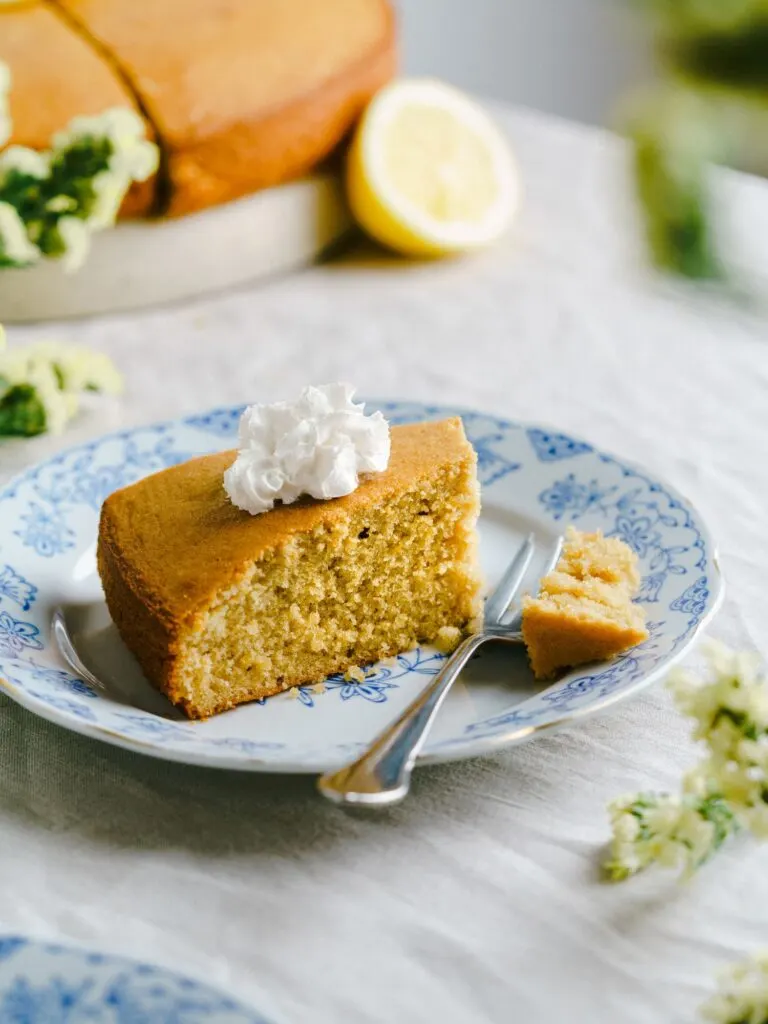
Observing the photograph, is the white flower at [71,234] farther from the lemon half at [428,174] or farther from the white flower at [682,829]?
the lemon half at [428,174]

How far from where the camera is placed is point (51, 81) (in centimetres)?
209

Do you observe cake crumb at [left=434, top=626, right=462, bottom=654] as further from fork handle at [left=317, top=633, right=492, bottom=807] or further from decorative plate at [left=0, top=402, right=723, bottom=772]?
fork handle at [left=317, top=633, right=492, bottom=807]

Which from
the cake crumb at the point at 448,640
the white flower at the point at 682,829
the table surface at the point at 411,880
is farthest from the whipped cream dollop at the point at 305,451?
the white flower at the point at 682,829

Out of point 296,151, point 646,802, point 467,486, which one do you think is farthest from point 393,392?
point 646,802

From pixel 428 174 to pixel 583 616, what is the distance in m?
1.52

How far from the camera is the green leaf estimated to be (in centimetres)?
184

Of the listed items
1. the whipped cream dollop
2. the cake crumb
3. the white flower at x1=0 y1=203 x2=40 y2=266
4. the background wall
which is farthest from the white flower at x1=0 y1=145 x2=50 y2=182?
the background wall

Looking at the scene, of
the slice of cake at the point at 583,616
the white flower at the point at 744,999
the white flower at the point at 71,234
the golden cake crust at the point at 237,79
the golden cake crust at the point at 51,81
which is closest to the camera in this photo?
the white flower at the point at 744,999

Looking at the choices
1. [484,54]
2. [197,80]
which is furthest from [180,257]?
[484,54]

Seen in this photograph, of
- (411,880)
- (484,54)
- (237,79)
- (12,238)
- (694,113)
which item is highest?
(694,113)

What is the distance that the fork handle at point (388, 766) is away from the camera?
0.94 m

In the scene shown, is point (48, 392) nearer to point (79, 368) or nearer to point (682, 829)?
point (79, 368)

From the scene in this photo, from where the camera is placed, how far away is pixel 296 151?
91.4 inches

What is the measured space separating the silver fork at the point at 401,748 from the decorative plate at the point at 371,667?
0.8 inches
